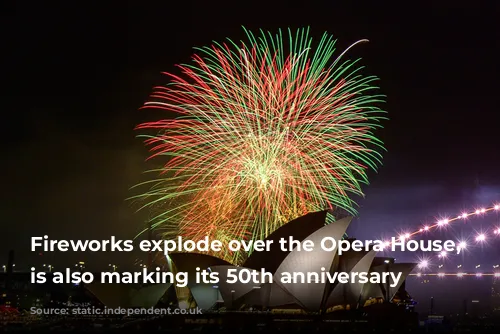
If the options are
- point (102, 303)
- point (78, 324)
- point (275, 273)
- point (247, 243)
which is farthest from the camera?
point (102, 303)

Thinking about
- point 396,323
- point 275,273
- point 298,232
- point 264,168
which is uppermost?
A: point 264,168

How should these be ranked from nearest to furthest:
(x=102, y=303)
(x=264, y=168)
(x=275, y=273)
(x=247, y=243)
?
(x=264, y=168) < (x=275, y=273) < (x=247, y=243) < (x=102, y=303)

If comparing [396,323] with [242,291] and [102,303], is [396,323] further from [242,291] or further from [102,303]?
[102,303]

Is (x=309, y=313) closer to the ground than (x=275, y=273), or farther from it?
closer to the ground

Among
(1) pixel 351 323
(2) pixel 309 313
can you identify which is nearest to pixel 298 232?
(2) pixel 309 313

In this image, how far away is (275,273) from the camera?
145 feet

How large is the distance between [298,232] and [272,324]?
27.2 feet

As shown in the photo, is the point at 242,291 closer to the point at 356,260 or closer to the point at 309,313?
the point at 309,313

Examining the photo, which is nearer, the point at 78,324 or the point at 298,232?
the point at 78,324

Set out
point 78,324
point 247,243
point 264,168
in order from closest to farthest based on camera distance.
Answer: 1. point 78,324
2. point 264,168
3. point 247,243

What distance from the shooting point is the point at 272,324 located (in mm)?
38938

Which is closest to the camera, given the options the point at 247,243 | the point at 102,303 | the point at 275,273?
the point at 275,273

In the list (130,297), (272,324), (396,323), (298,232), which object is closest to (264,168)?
(298,232)

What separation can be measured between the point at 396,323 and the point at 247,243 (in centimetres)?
1351
